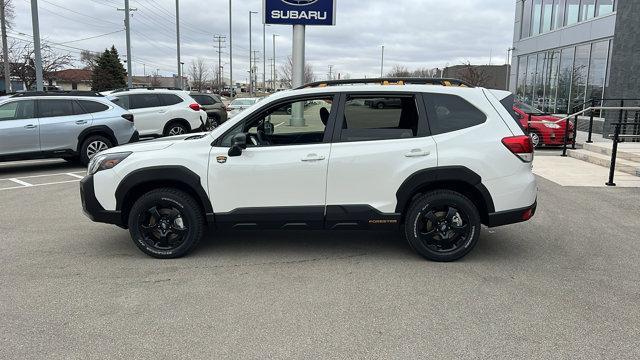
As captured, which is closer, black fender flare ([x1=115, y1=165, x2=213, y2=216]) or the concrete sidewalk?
black fender flare ([x1=115, y1=165, x2=213, y2=216])

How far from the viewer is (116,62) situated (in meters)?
78.9

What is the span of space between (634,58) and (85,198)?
1808 centimetres

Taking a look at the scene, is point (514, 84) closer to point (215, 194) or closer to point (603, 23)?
point (603, 23)

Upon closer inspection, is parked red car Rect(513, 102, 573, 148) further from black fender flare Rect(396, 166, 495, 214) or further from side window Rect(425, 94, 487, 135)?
black fender flare Rect(396, 166, 495, 214)

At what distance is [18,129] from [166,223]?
7251 mm

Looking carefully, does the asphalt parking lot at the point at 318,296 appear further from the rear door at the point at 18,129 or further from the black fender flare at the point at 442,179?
the rear door at the point at 18,129

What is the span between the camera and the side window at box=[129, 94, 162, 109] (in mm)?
15002

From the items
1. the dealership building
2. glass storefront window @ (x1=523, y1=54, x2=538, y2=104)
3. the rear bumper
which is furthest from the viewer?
glass storefront window @ (x1=523, y1=54, x2=538, y2=104)

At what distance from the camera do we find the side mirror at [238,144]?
491 cm

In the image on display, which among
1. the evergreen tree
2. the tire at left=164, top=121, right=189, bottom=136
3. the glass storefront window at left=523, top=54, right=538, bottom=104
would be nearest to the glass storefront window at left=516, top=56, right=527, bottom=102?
the glass storefront window at left=523, top=54, right=538, bottom=104

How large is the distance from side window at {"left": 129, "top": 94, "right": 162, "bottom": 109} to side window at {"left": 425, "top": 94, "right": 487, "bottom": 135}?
11.8 metres

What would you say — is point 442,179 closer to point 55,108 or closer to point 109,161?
point 109,161

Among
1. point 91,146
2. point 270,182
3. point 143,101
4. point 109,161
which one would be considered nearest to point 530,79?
point 143,101

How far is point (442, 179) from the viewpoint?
5047 millimetres
